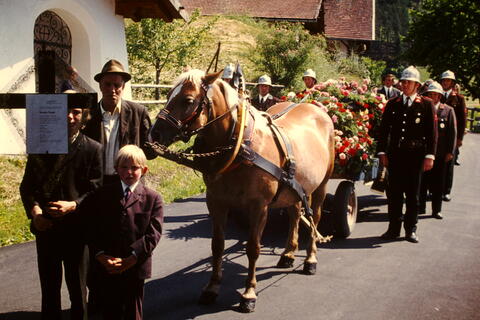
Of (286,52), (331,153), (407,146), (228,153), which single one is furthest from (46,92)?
(286,52)

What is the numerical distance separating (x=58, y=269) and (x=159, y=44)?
13051 millimetres

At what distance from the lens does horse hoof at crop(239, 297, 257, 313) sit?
4.17 meters

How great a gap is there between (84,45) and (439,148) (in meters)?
7.44

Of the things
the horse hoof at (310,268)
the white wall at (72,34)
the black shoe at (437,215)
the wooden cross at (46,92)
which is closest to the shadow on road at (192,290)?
the horse hoof at (310,268)

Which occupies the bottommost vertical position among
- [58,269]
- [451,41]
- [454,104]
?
[58,269]

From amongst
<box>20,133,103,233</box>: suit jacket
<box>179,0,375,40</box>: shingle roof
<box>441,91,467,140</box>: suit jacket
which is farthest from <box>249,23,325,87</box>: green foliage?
<box>20,133,103,233</box>: suit jacket

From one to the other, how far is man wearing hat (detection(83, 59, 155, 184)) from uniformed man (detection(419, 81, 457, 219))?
5.54 metres

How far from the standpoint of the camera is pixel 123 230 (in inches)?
122

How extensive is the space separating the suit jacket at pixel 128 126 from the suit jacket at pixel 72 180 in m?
0.47

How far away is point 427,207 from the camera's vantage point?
337 inches

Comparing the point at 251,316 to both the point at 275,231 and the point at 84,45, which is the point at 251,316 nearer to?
the point at 275,231

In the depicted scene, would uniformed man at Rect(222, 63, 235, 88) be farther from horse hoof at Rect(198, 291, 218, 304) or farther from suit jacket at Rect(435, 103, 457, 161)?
suit jacket at Rect(435, 103, 457, 161)

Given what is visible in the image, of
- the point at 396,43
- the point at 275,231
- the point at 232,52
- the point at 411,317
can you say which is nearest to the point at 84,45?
the point at 275,231

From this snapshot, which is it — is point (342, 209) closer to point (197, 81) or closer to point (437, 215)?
point (437, 215)
